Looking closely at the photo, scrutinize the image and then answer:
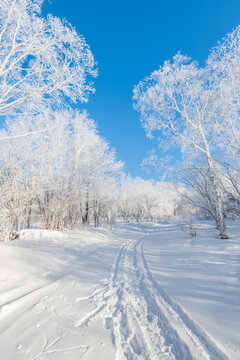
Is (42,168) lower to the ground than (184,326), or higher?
higher

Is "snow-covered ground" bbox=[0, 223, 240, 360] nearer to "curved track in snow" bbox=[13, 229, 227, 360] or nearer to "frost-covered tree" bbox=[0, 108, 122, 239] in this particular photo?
"curved track in snow" bbox=[13, 229, 227, 360]

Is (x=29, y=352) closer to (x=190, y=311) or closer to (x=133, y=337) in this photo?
(x=133, y=337)

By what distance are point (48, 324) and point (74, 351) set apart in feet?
1.93

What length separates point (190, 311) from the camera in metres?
2.00

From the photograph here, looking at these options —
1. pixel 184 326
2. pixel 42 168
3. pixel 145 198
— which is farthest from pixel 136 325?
pixel 145 198

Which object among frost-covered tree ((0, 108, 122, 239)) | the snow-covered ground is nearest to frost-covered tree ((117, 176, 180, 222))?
frost-covered tree ((0, 108, 122, 239))

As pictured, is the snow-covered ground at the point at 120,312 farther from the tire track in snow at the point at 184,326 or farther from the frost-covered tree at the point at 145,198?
the frost-covered tree at the point at 145,198

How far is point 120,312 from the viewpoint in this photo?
2.11 metres

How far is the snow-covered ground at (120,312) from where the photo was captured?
1.44 metres

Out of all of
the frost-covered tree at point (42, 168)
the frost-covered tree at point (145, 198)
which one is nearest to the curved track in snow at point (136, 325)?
the frost-covered tree at point (42, 168)

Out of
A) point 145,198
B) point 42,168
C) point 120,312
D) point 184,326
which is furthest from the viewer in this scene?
point 145,198

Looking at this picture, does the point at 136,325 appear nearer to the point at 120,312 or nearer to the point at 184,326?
the point at 120,312

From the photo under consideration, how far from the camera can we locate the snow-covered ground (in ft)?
4.74

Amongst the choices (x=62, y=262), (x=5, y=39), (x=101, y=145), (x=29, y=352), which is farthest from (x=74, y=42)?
(x=101, y=145)
